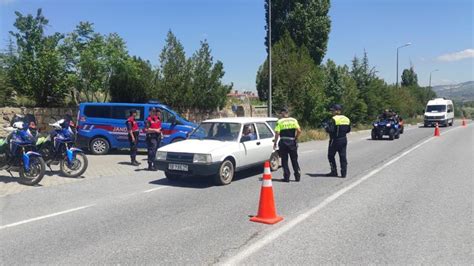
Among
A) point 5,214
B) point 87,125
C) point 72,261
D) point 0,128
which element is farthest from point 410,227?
point 0,128

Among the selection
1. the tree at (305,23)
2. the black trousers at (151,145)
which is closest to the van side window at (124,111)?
the black trousers at (151,145)

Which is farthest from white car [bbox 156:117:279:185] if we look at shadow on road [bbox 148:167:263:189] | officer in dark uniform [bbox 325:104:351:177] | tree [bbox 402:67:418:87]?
tree [bbox 402:67:418:87]

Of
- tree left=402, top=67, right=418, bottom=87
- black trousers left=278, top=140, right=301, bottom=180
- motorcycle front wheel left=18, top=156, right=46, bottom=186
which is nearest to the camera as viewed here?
motorcycle front wheel left=18, top=156, right=46, bottom=186

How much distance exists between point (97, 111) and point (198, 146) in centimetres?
742

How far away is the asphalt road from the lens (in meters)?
5.07

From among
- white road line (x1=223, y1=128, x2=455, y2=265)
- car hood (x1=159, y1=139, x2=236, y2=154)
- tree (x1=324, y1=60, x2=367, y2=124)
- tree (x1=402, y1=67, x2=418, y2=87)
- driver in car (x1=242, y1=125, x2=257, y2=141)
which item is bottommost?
white road line (x1=223, y1=128, x2=455, y2=265)

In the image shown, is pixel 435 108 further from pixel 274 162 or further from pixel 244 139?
pixel 244 139

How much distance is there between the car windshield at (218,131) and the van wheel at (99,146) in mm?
6098

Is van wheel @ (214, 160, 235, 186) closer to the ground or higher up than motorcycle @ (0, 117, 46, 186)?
closer to the ground

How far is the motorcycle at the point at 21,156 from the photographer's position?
963 cm

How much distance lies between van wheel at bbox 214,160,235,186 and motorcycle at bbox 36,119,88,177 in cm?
355

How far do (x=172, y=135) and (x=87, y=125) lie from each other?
3027 mm

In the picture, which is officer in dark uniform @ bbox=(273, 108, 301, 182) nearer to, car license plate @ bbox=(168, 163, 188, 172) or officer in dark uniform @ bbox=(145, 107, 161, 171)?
car license plate @ bbox=(168, 163, 188, 172)

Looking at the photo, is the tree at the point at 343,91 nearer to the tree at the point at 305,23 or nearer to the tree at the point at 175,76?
the tree at the point at 305,23
